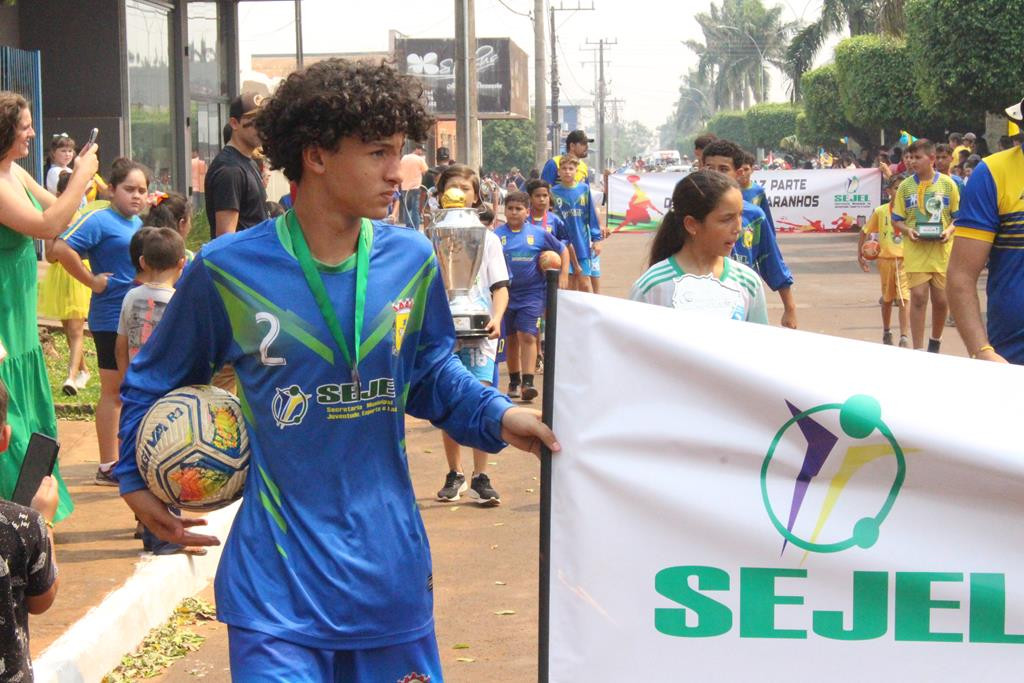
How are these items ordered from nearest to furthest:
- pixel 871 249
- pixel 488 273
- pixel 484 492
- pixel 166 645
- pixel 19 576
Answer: pixel 19 576 → pixel 166 645 → pixel 484 492 → pixel 488 273 → pixel 871 249

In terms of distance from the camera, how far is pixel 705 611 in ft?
11.5

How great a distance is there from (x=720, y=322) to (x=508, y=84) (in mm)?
67704

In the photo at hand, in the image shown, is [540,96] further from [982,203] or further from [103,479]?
[982,203]

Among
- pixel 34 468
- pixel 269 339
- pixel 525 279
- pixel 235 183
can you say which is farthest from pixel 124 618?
pixel 525 279

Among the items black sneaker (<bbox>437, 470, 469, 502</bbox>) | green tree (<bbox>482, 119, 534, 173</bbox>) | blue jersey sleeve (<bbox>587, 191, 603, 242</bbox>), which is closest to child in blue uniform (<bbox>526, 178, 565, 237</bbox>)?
blue jersey sleeve (<bbox>587, 191, 603, 242</bbox>)

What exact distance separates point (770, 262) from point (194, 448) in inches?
232

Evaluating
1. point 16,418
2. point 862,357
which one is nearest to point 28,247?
point 16,418

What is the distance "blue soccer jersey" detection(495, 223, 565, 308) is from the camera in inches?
480

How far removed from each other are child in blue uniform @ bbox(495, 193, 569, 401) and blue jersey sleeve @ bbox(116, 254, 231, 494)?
859 centimetres

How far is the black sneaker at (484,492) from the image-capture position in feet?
28.6

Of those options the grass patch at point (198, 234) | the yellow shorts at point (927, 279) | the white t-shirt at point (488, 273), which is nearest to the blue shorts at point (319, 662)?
the white t-shirt at point (488, 273)

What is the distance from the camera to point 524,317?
12.3m

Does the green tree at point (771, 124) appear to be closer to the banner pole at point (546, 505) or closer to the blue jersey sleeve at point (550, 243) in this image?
the blue jersey sleeve at point (550, 243)

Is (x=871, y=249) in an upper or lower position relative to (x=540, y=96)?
lower
